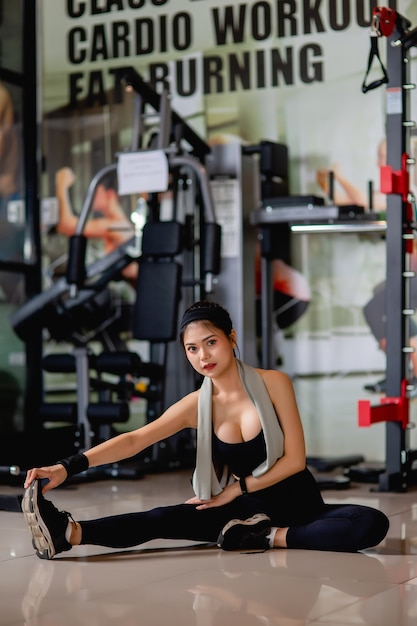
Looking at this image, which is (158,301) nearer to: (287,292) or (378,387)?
(287,292)

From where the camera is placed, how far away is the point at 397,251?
16.6 ft

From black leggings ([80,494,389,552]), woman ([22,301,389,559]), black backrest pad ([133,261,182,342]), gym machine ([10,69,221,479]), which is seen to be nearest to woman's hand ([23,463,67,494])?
woman ([22,301,389,559])

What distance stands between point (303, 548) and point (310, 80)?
3597 mm

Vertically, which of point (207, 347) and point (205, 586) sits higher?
point (207, 347)

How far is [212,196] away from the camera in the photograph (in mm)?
5887

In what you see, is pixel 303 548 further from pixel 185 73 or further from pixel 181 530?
pixel 185 73

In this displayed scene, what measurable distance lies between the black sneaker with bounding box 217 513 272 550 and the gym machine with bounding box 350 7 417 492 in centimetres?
166

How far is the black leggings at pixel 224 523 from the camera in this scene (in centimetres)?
337

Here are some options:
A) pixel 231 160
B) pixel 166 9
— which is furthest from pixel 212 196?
pixel 166 9

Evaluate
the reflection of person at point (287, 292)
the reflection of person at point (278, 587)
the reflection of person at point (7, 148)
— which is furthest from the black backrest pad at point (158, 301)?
the reflection of person at point (278, 587)

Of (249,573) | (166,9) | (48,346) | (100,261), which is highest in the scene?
(166,9)

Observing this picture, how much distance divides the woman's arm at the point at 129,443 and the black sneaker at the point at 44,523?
0.11 feet

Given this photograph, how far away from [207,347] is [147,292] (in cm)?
257

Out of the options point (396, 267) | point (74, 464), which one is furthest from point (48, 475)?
point (396, 267)
